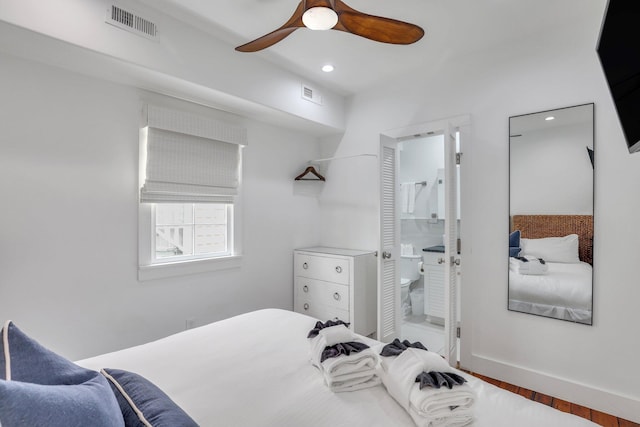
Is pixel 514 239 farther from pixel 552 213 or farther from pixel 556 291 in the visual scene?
pixel 556 291

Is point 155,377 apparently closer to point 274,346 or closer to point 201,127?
point 274,346

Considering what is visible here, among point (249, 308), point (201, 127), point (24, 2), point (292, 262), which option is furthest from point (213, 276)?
point (24, 2)

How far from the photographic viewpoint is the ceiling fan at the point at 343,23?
151 centimetres

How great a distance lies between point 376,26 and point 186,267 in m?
2.22

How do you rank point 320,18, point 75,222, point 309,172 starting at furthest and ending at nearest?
point 309,172 < point 75,222 < point 320,18

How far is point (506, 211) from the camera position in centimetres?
253

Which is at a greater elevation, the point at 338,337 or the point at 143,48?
the point at 143,48

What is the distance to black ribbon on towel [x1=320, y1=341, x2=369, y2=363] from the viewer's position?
1388mm

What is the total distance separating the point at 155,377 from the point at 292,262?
2252mm

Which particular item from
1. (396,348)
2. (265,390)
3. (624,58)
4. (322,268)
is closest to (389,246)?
(322,268)

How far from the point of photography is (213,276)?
9.40 ft

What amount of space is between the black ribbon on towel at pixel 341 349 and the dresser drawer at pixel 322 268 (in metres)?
1.62

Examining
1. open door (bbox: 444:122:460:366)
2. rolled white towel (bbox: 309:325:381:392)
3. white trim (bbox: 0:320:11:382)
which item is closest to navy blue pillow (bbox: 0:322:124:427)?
white trim (bbox: 0:320:11:382)

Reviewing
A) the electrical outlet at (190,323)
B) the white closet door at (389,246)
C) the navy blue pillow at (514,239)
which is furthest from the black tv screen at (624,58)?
the electrical outlet at (190,323)
